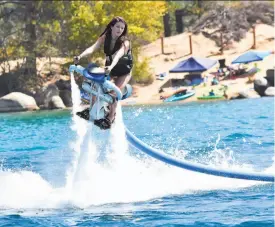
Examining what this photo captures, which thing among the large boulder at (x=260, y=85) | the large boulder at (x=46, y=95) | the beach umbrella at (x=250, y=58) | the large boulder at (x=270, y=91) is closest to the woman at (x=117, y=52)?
the large boulder at (x=270, y=91)

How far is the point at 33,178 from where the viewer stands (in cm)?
1180

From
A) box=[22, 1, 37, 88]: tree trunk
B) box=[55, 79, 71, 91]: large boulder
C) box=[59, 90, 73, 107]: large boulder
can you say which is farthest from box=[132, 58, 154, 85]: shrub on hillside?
box=[22, 1, 37, 88]: tree trunk

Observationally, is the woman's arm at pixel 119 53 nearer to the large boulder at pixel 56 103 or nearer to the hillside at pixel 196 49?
the large boulder at pixel 56 103

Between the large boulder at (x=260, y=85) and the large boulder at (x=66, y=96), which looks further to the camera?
the large boulder at (x=66, y=96)

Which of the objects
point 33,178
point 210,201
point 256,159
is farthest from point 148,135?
point 210,201

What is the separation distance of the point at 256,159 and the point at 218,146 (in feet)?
9.97

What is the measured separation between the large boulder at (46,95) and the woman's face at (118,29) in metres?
27.7

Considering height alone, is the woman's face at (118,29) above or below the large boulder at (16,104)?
above

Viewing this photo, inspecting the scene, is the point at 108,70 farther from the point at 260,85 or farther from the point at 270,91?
the point at 260,85

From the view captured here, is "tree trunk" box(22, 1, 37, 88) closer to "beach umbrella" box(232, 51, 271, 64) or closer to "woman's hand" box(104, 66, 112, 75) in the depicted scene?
"beach umbrella" box(232, 51, 271, 64)

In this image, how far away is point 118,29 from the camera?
10203 millimetres

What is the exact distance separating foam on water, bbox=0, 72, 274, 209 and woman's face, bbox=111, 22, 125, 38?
0.93 meters

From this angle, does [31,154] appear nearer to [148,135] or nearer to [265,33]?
[148,135]

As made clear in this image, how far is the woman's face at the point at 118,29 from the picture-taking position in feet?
33.4
